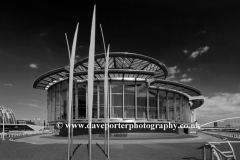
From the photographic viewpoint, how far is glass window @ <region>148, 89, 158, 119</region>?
1459 inches

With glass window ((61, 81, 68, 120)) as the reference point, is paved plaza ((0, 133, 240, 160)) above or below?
below

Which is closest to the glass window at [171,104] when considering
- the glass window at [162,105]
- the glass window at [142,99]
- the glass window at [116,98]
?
the glass window at [162,105]

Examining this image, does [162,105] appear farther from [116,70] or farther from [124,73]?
[116,70]

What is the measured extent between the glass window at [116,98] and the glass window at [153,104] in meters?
5.54

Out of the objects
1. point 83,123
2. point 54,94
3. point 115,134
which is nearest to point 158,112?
point 115,134

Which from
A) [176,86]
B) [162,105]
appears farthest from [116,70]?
[176,86]

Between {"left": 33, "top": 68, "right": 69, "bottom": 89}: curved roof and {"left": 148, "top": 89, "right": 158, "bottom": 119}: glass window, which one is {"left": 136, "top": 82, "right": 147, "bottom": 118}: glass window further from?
{"left": 33, "top": 68, "right": 69, "bottom": 89}: curved roof

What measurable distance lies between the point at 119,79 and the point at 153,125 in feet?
31.5

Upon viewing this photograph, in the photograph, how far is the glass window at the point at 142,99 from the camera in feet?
117

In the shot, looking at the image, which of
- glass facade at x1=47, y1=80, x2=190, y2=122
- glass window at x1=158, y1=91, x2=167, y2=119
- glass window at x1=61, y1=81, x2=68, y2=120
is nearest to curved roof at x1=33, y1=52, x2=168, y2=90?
glass window at x1=61, y1=81, x2=68, y2=120

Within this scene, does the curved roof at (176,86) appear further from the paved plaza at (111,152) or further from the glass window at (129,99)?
the paved plaza at (111,152)

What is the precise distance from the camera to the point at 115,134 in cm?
3266

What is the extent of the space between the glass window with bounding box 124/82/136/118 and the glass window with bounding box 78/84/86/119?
7.02m

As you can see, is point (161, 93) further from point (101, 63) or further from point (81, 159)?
point (81, 159)
